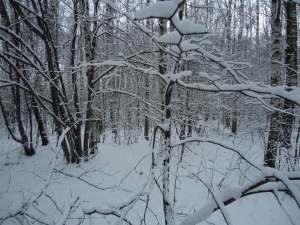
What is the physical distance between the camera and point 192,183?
4.52m

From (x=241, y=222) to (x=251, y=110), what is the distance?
44.3ft

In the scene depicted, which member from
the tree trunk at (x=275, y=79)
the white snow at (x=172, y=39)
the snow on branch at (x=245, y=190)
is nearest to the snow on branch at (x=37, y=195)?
the snow on branch at (x=245, y=190)

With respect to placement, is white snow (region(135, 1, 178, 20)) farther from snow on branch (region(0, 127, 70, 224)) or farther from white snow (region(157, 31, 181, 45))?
snow on branch (region(0, 127, 70, 224))

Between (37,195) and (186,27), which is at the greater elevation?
(186,27)

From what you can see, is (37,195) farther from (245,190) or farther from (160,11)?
(160,11)

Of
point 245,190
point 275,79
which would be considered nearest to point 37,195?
point 245,190

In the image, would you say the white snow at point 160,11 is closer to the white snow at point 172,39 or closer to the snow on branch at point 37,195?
the white snow at point 172,39

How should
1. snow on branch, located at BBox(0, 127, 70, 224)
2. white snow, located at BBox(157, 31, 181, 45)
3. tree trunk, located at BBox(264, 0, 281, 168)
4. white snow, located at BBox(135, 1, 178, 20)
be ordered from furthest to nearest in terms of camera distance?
tree trunk, located at BBox(264, 0, 281, 168)
snow on branch, located at BBox(0, 127, 70, 224)
white snow, located at BBox(157, 31, 181, 45)
white snow, located at BBox(135, 1, 178, 20)

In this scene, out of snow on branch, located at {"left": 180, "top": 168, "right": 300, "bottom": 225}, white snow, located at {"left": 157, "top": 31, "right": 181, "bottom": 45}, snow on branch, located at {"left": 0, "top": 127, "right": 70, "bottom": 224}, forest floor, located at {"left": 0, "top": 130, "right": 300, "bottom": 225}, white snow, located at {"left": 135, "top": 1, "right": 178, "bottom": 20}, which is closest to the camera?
white snow, located at {"left": 135, "top": 1, "right": 178, "bottom": 20}

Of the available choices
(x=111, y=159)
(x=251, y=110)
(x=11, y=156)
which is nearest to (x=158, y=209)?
(x=111, y=159)

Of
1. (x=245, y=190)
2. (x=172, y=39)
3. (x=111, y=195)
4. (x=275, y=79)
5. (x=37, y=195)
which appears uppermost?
(x=275, y=79)

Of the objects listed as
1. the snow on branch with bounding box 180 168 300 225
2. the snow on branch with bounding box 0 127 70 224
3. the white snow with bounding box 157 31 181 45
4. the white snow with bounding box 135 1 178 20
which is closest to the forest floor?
the snow on branch with bounding box 0 127 70 224

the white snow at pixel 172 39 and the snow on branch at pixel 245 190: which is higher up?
the white snow at pixel 172 39

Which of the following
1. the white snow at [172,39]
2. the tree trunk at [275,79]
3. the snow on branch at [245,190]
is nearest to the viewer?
the white snow at [172,39]
